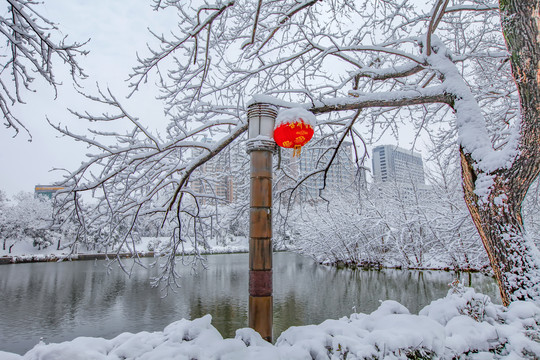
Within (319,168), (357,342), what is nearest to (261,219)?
(357,342)

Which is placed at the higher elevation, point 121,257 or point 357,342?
point 357,342

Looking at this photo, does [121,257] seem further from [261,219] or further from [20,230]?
[261,219]

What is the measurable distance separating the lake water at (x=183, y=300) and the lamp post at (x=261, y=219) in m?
4.94

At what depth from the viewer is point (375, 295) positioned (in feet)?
35.7

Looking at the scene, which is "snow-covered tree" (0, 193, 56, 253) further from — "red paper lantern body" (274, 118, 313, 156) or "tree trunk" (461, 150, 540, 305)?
"tree trunk" (461, 150, 540, 305)

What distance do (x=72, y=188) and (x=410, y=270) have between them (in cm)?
1627

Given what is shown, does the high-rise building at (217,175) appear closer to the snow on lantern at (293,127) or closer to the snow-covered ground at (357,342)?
the snow on lantern at (293,127)

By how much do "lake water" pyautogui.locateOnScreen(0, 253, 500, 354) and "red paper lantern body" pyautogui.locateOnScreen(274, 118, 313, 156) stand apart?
18.4ft

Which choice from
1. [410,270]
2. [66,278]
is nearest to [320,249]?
[410,270]

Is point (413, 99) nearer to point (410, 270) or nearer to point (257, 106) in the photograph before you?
point (257, 106)

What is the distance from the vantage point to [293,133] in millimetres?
2650

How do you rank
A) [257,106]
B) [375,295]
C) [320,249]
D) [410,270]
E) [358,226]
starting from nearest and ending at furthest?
[257,106] → [375,295] → [410,270] → [358,226] → [320,249]

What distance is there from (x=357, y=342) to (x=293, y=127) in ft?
5.48

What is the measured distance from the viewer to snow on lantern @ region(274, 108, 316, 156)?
2.64 metres
